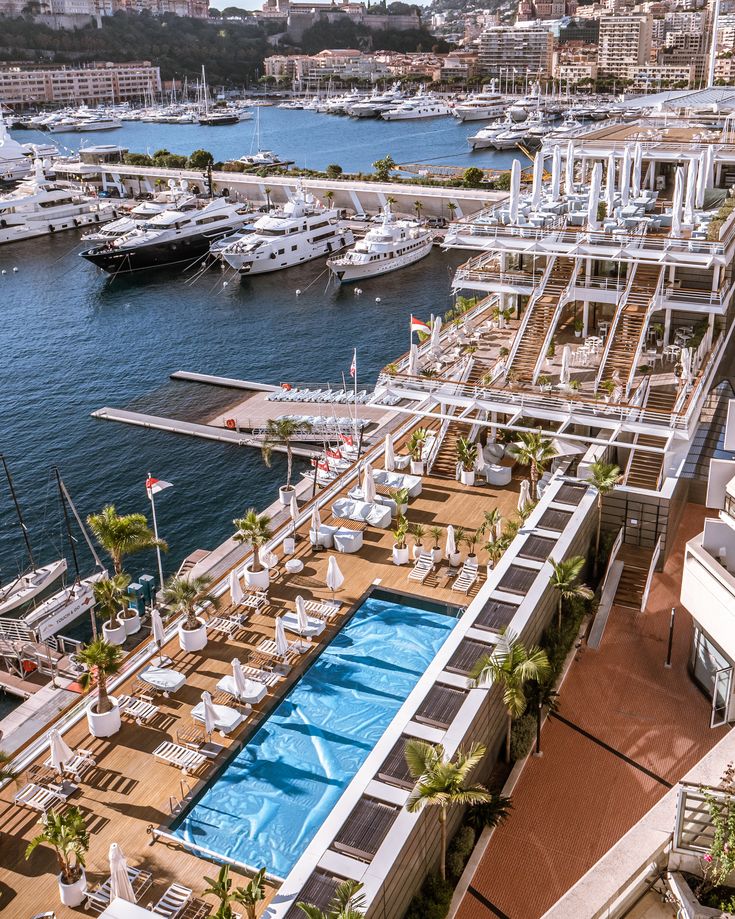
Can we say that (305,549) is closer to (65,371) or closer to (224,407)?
(224,407)

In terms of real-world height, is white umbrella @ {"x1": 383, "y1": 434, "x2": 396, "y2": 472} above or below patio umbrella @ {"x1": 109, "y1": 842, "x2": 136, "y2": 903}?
above

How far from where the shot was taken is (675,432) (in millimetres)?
28719

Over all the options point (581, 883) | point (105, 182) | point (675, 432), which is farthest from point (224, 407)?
point (105, 182)

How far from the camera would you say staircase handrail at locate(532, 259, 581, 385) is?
33.9 metres

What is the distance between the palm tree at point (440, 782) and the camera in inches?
661

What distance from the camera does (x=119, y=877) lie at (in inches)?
663

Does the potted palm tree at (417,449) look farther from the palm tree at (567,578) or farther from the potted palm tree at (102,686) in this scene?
the potted palm tree at (102,686)

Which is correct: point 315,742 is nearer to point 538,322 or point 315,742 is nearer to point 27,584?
point 27,584

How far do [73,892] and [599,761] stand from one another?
39.5ft

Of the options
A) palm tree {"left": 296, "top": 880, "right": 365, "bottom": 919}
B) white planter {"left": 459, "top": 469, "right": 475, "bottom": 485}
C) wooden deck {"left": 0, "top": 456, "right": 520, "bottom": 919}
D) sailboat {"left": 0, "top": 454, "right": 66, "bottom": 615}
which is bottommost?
sailboat {"left": 0, "top": 454, "right": 66, "bottom": 615}

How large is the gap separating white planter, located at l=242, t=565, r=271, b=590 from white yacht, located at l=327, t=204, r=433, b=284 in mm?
51994

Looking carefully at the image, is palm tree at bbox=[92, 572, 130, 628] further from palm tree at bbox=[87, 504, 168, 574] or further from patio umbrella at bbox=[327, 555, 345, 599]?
patio umbrella at bbox=[327, 555, 345, 599]

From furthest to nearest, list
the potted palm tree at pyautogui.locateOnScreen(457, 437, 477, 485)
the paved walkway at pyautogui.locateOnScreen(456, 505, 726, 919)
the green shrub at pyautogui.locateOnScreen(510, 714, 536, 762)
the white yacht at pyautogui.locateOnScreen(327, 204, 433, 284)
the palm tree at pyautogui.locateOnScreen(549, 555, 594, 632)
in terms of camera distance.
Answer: the white yacht at pyautogui.locateOnScreen(327, 204, 433, 284)
the potted palm tree at pyautogui.locateOnScreen(457, 437, 477, 485)
the palm tree at pyautogui.locateOnScreen(549, 555, 594, 632)
the green shrub at pyautogui.locateOnScreen(510, 714, 536, 762)
the paved walkway at pyautogui.locateOnScreen(456, 505, 726, 919)

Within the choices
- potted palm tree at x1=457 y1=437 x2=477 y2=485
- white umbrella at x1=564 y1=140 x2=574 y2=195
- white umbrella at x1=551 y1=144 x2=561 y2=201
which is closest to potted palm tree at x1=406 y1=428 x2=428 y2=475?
potted palm tree at x1=457 y1=437 x2=477 y2=485
